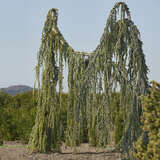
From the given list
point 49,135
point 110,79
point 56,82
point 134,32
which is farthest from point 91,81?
point 49,135

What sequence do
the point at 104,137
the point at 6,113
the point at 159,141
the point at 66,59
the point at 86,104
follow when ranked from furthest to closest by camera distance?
the point at 6,113
the point at 66,59
the point at 86,104
the point at 104,137
the point at 159,141

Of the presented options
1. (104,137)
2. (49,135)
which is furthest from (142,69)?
(49,135)

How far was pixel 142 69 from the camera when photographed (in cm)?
445

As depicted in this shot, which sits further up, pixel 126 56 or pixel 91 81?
pixel 126 56

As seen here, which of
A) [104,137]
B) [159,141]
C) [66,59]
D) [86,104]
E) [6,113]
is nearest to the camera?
[159,141]

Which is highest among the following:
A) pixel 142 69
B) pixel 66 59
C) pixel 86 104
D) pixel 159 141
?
pixel 66 59

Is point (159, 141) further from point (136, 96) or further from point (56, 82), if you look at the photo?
point (56, 82)

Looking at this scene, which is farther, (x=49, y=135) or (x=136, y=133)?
(x=49, y=135)

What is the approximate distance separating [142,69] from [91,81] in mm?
697

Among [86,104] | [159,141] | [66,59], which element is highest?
[66,59]

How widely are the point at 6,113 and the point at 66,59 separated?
4122 mm

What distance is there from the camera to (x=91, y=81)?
14.8 ft

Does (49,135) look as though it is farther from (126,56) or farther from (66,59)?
(126,56)

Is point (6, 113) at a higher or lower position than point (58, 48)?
lower
